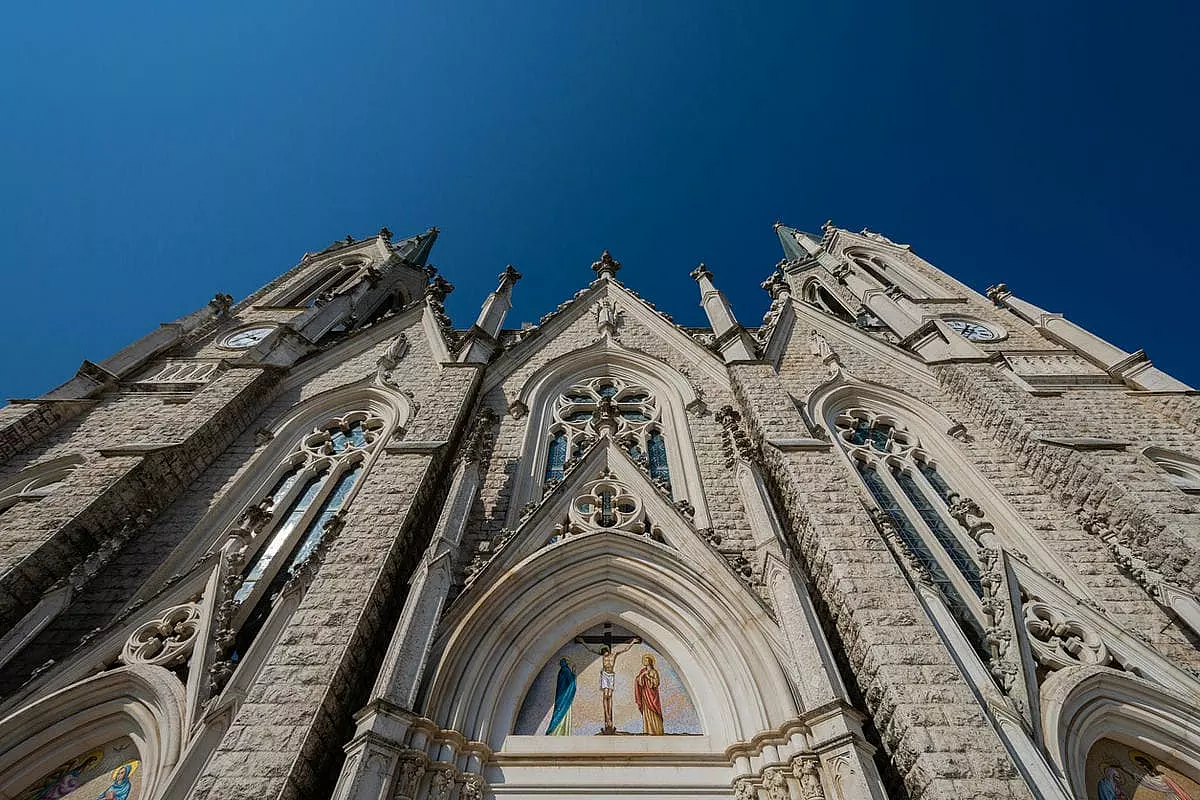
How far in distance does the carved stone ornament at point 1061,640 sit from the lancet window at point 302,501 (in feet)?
25.6

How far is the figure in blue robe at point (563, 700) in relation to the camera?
562 cm

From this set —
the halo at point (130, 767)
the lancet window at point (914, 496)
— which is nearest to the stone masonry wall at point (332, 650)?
the halo at point (130, 767)

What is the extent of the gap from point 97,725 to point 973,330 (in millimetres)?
17480

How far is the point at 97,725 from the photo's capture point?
5578 mm

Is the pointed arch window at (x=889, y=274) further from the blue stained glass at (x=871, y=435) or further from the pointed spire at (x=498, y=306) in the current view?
the pointed spire at (x=498, y=306)

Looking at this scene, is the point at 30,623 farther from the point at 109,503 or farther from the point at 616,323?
the point at 616,323

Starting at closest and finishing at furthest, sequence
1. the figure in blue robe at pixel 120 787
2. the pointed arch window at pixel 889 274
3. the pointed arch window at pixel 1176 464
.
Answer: the figure in blue robe at pixel 120 787 < the pointed arch window at pixel 1176 464 < the pointed arch window at pixel 889 274

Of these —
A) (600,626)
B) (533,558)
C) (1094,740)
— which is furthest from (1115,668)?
(533,558)

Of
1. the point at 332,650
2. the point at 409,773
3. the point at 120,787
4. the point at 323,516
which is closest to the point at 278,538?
the point at 323,516

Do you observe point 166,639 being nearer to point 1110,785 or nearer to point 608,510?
point 608,510

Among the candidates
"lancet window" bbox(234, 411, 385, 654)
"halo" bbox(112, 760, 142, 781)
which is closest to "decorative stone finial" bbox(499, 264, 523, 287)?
"lancet window" bbox(234, 411, 385, 654)

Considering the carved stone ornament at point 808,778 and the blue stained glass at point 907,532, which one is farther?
the blue stained glass at point 907,532

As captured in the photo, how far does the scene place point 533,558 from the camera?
6.76 m

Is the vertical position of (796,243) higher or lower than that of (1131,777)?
higher
